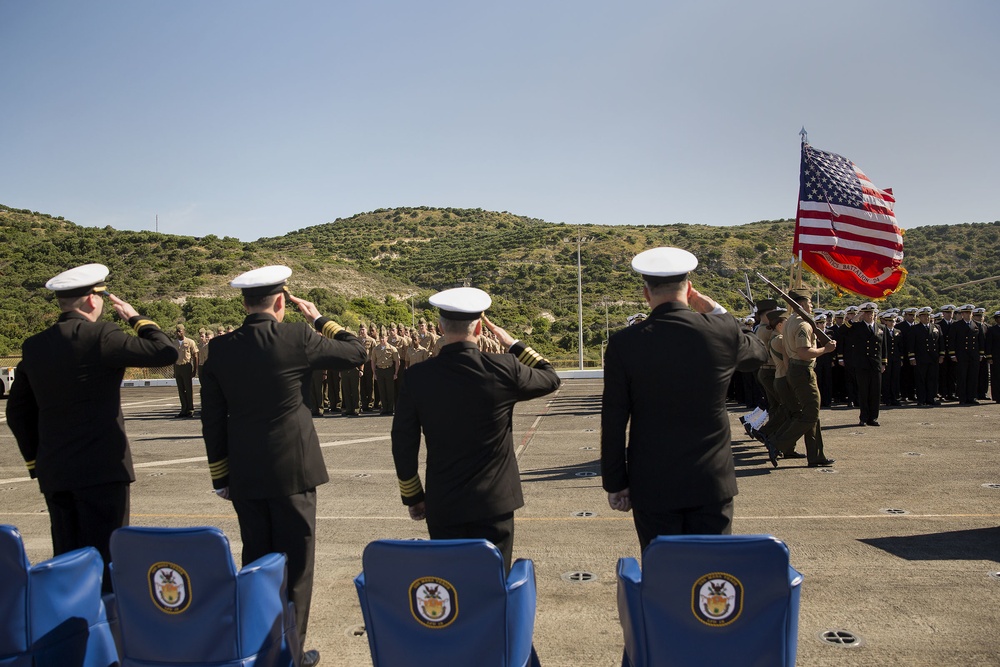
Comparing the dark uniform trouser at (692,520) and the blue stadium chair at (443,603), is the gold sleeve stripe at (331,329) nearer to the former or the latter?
the blue stadium chair at (443,603)

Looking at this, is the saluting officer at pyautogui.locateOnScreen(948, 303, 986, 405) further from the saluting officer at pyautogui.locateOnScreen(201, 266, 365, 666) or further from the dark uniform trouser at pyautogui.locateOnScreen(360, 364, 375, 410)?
the saluting officer at pyautogui.locateOnScreen(201, 266, 365, 666)

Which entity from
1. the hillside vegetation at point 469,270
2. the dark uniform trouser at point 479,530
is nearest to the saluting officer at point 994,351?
the dark uniform trouser at point 479,530

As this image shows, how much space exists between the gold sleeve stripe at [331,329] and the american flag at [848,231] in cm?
1187

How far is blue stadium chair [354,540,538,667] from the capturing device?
2.69 metres

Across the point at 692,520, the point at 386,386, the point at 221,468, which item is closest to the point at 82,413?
the point at 221,468

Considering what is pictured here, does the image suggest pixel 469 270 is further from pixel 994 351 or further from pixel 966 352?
pixel 966 352

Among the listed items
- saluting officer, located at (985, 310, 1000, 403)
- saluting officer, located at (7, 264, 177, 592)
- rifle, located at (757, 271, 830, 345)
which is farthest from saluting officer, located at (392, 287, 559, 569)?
saluting officer, located at (985, 310, 1000, 403)

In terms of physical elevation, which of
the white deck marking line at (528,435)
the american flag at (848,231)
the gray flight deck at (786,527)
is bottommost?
the gray flight deck at (786,527)

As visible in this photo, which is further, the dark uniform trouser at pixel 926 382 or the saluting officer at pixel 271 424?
the dark uniform trouser at pixel 926 382

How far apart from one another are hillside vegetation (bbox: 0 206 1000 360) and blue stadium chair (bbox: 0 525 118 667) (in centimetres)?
4011

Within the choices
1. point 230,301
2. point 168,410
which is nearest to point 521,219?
point 230,301

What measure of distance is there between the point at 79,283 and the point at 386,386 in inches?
532

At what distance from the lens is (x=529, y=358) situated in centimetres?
377

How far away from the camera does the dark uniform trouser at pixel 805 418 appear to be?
29.3 feet
